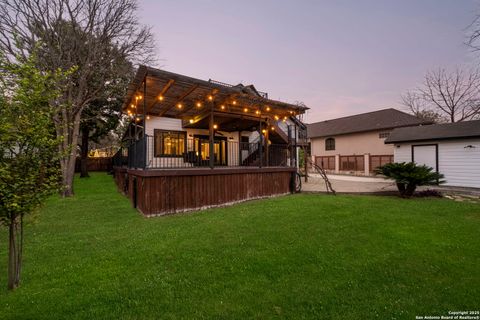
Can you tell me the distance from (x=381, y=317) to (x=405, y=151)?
1483 centimetres

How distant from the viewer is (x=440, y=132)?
42.9 ft

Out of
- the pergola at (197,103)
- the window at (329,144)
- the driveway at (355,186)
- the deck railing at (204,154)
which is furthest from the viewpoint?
the window at (329,144)

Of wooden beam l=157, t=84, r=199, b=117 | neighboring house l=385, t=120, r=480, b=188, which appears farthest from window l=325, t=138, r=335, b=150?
wooden beam l=157, t=84, r=199, b=117

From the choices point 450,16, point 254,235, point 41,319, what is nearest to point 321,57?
point 450,16

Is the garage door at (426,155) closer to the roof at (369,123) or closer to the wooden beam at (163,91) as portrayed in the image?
the roof at (369,123)

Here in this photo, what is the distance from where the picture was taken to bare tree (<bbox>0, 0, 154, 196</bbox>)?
11555 millimetres

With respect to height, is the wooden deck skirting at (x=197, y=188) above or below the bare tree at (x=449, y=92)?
below

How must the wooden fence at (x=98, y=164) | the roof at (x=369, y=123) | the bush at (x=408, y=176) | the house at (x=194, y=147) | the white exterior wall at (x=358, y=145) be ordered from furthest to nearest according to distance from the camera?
1. the wooden fence at (x=98, y=164)
2. the white exterior wall at (x=358, y=145)
3. the roof at (x=369, y=123)
4. the bush at (x=408, y=176)
5. the house at (x=194, y=147)

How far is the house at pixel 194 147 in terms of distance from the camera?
294 inches

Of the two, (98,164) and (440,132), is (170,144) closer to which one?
(440,132)

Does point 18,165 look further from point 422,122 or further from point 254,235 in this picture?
point 422,122

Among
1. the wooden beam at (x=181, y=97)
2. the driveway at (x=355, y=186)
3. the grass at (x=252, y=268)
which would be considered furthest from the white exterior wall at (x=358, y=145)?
the wooden beam at (x=181, y=97)

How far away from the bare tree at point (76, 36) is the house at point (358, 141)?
20.7m

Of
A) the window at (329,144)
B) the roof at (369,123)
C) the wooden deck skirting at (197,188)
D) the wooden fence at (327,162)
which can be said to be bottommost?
the wooden deck skirting at (197,188)
